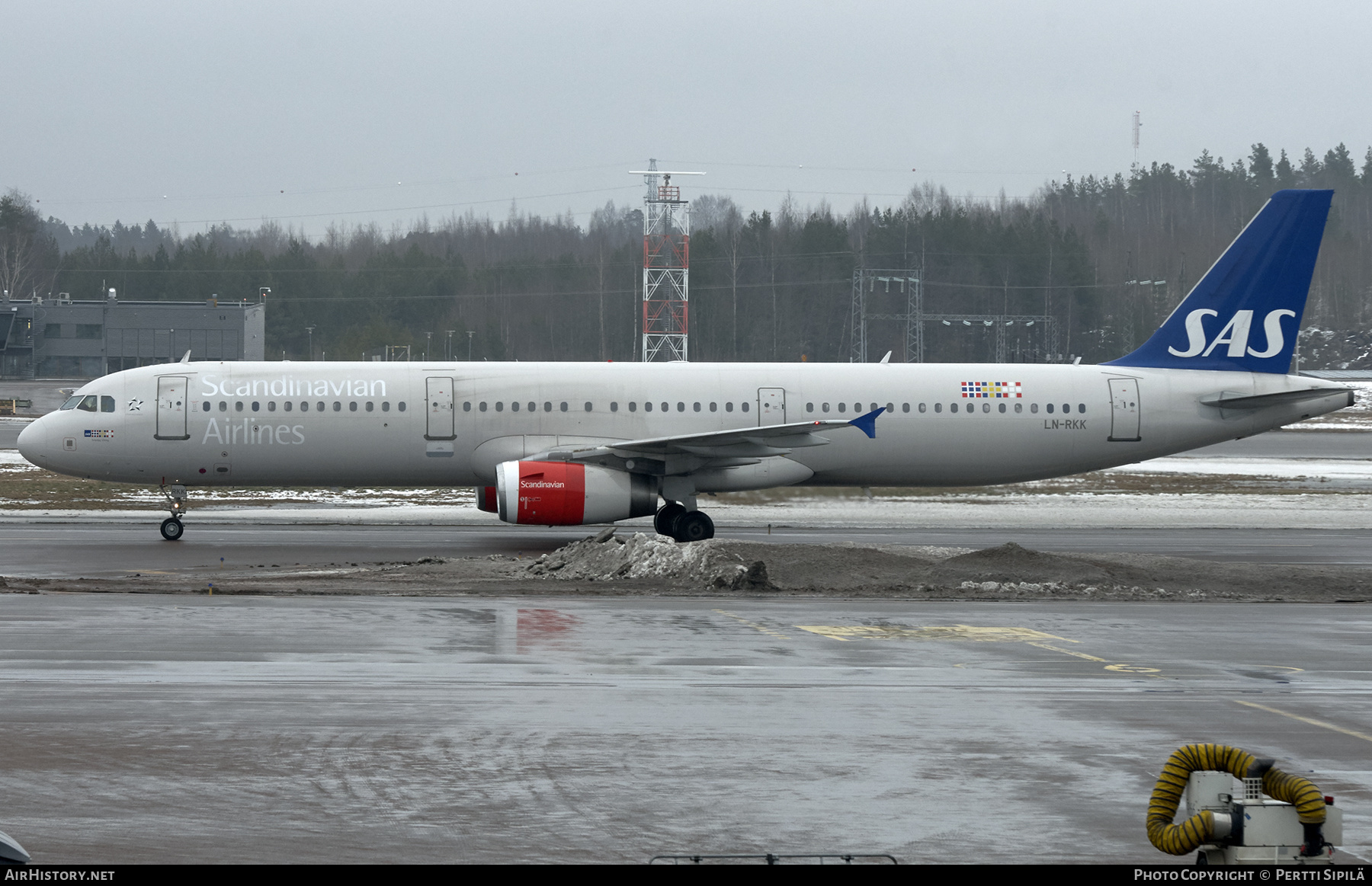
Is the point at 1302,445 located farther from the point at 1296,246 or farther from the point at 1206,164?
the point at 1206,164

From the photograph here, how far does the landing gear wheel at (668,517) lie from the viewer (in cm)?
2594

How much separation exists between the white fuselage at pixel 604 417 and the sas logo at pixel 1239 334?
0.52m

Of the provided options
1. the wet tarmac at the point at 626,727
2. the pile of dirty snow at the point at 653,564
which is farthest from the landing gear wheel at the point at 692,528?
A: the wet tarmac at the point at 626,727

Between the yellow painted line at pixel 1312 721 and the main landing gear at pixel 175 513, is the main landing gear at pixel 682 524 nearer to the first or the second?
the main landing gear at pixel 175 513

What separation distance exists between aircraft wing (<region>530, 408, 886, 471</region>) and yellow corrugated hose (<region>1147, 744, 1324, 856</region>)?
18834 millimetres

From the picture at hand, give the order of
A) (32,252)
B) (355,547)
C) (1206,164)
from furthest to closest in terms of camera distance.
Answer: (1206,164) → (32,252) → (355,547)

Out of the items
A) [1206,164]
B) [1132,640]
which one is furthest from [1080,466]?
[1206,164]

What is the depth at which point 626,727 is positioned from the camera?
34.8 ft

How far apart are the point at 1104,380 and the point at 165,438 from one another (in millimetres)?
18654

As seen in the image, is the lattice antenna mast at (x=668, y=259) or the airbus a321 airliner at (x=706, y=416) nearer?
the airbus a321 airliner at (x=706, y=416)

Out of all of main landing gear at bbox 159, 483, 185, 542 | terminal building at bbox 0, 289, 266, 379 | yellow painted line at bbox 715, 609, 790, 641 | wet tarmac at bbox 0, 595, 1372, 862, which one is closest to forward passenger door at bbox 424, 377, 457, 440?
main landing gear at bbox 159, 483, 185, 542

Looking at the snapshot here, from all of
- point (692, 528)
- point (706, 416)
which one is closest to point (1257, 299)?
point (706, 416)

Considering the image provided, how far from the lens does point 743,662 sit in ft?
44.4

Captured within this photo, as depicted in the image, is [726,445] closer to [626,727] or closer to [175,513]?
[175,513]
